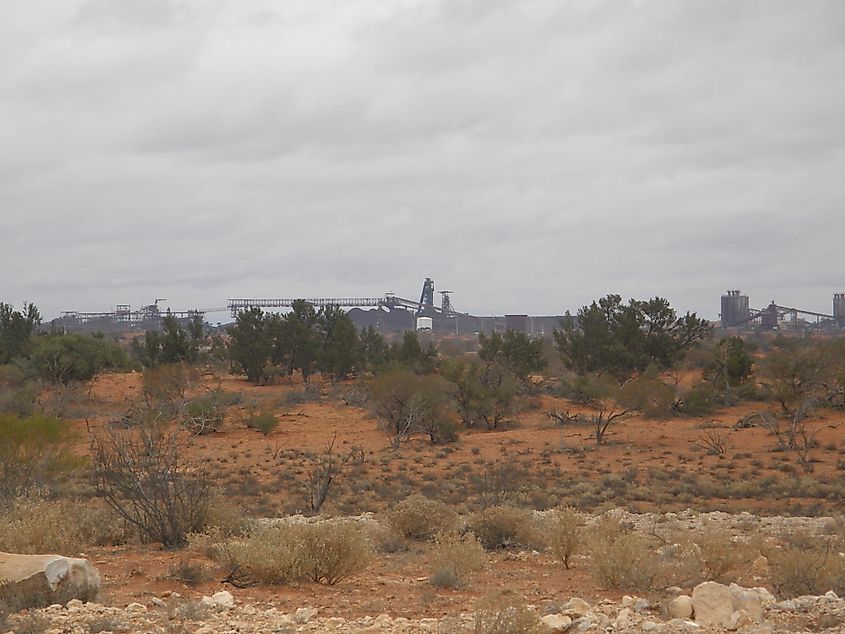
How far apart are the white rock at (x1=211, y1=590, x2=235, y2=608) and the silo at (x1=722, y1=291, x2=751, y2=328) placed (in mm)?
121450

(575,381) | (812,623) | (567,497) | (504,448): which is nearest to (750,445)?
(504,448)

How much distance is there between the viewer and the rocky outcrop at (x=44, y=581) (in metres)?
8.54

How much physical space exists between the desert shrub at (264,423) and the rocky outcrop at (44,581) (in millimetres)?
27710

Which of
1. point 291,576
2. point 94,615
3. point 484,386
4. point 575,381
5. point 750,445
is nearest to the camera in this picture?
point 94,615

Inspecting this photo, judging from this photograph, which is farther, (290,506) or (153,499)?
(290,506)

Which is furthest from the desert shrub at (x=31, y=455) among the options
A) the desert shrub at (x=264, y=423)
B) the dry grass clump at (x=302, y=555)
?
the desert shrub at (x=264, y=423)

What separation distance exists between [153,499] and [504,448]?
18972 millimetres

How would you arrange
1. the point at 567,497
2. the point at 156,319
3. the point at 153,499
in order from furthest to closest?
1. the point at 156,319
2. the point at 567,497
3. the point at 153,499

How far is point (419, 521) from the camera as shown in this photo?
1470 cm

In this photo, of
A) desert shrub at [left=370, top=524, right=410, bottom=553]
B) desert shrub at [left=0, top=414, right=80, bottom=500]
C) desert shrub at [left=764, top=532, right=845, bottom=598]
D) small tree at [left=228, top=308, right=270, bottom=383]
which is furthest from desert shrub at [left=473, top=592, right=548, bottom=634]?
small tree at [left=228, top=308, right=270, bottom=383]

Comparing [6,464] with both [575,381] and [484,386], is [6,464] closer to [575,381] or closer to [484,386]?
[484,386]

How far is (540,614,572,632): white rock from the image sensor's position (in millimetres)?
8001

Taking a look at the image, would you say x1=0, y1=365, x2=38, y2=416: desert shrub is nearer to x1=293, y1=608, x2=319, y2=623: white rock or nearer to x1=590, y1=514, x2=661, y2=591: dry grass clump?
x1=293, y1=608, x2=319, y2=623: white rock

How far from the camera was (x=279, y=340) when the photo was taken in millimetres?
56656
